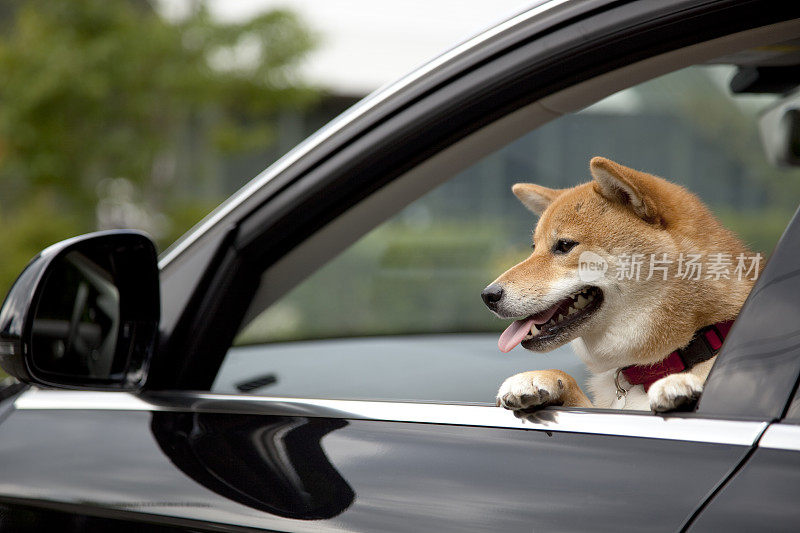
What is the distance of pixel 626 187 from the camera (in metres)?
1.31

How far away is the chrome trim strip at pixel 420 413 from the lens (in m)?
1.05

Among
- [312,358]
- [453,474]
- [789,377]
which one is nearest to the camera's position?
[789,377]

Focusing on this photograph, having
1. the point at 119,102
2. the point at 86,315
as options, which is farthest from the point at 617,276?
the point at 119,102

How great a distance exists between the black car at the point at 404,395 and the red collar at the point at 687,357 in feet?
0.39

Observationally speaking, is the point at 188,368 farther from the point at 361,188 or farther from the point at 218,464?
the point at 361,188

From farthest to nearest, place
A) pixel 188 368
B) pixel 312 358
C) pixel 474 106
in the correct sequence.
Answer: pixel 312 358
pixel 188 368
pixel 474 106

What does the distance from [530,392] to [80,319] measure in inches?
42.4

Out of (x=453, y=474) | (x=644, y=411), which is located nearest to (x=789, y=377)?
(x=644, y=411)

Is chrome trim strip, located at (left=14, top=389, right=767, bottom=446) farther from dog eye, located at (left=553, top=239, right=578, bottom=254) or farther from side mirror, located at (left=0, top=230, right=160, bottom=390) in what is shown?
dog eye, located at (left=553, top=239, right=578, bottom=254)

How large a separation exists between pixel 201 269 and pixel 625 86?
34.7 inches

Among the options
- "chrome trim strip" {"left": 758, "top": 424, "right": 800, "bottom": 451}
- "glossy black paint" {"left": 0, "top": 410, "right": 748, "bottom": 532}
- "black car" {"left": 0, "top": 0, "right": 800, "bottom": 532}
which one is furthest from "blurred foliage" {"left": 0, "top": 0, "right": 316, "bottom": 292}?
"chrome trim strip" {"left": 758, "top": 424, "right": 800, "bottom": 451}

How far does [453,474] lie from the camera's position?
3.76 ft

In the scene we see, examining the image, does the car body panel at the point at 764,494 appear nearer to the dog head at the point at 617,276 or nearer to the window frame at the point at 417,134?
the dog head at the point at 617,276

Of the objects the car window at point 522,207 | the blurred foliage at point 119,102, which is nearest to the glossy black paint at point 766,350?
the car window at point 522,207
